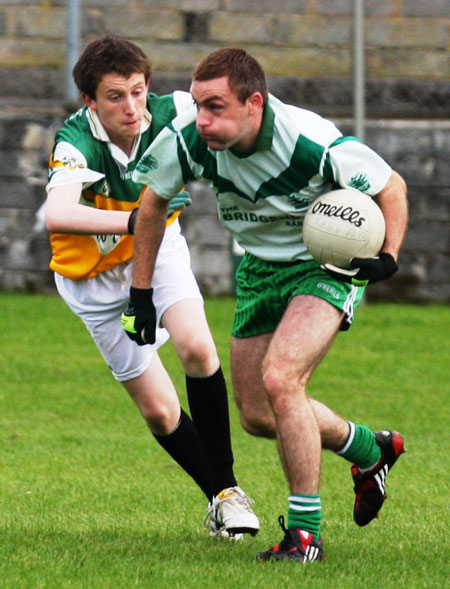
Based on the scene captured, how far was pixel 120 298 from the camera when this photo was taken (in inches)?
238

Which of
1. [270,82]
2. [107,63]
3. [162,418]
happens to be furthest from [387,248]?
[270,82]

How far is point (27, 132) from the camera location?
531 inches

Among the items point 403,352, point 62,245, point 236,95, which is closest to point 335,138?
point 236,95

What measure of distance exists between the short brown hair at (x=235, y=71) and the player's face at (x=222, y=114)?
18 mm

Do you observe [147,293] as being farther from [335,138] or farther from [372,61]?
[372,61]

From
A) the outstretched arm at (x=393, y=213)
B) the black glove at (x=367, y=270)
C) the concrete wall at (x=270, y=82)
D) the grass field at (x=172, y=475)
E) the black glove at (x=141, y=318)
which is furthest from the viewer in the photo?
the concrete wall at (x=270, y=82)

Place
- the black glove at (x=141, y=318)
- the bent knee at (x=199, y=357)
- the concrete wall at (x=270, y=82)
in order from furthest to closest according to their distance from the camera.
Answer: the concrete wall at (x=270, y=82)
the bent knee at (x=199, y=357)
the black glove at (x=141, y=318)

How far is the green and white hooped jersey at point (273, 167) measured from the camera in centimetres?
507

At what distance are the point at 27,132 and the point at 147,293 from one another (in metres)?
8.29

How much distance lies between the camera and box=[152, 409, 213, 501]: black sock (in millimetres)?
5965

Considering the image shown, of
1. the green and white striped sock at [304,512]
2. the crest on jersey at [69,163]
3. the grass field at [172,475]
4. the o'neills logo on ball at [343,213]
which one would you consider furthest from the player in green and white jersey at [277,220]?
the crest on jersey at [69,163]

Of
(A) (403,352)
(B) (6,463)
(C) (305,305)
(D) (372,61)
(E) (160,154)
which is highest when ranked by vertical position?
(E) (160,154)

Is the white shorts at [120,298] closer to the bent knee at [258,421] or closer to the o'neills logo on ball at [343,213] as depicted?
the bent knee at [258,421]

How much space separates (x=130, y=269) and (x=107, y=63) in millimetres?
918
